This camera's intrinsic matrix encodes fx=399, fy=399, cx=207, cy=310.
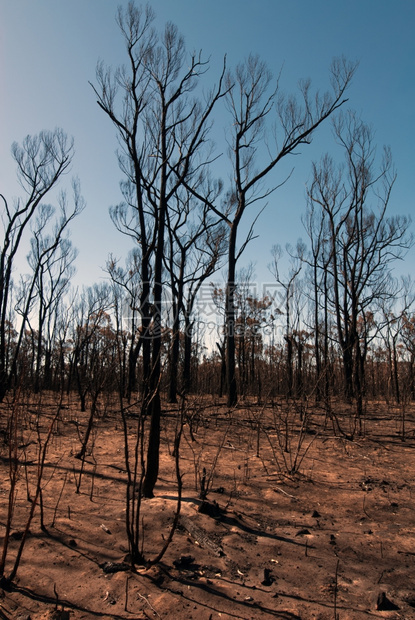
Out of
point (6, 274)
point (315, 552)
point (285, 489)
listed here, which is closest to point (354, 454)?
point (285, 489)

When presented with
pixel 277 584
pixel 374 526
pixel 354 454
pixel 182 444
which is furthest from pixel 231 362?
pixel 277 584

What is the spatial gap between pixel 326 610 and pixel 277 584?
1.10ft

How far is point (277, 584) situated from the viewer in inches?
91.9

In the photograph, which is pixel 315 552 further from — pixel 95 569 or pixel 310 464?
pixel 310 464

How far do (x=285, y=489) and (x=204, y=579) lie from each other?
2.01 m

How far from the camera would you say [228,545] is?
9.29ft

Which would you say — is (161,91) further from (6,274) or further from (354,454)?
(6,274)

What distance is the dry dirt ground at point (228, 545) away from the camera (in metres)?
2.10

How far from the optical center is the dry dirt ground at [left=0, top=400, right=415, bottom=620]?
2.10 m

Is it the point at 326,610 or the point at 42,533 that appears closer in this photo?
the point at 326,610

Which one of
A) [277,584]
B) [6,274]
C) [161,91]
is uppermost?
[161,91]

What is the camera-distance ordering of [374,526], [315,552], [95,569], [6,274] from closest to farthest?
[95,569], [315,552], [374,526], [6,274]

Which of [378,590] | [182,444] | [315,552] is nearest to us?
[378,590]

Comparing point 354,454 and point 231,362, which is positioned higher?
point 231,362
